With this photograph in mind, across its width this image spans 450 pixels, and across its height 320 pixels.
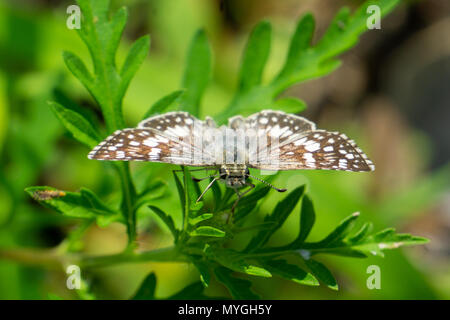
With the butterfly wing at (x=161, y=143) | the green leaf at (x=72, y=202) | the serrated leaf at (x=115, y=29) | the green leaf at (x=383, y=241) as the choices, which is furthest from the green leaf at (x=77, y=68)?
the green leaf at (x=383, y=241)

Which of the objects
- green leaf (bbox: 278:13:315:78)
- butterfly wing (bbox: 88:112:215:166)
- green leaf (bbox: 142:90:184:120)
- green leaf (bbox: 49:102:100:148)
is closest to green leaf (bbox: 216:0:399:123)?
green leaf (bbox: 278:13:315:78)

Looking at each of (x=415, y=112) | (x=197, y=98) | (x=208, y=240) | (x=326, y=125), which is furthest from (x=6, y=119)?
(x=415, y=112)

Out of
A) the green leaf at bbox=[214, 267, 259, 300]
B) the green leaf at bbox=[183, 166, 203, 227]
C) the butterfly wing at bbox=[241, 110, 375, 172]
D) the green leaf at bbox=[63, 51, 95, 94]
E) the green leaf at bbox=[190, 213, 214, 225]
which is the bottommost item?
the green leaf at bbox=[214, 267, 259, 300]

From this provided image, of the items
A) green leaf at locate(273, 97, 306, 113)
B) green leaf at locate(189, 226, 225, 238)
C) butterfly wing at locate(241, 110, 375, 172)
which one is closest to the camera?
green leaf at locate(189, 226, 225, 238)

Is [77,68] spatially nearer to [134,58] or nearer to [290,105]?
[134,58]

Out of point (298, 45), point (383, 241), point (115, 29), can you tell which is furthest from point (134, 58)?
point (383, 241)

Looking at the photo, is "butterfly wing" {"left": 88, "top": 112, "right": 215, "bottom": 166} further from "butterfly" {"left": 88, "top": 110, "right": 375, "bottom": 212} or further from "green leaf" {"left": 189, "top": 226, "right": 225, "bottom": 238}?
"green leaf" {"left": 189, "top": 226, "right": 225, "bottom": 238}

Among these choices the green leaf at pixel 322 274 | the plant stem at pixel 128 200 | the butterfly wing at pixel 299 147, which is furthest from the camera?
the plant stem at pixel 128 200

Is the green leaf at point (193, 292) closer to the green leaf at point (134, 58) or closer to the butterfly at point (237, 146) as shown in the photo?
the butterfly at point (237, 146)
